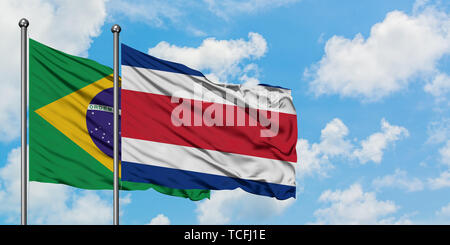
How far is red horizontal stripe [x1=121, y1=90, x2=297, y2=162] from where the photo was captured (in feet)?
47.9

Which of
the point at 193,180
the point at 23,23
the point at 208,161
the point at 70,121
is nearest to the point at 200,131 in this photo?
the point at 208,161

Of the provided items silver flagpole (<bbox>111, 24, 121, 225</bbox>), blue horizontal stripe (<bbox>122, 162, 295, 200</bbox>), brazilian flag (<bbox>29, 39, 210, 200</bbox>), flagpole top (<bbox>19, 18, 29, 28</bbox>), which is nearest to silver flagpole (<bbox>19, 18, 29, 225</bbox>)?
flagpole top (<bbox>19, 18, 29, 28</bbox>)

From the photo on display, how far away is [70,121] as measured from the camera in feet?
48.1

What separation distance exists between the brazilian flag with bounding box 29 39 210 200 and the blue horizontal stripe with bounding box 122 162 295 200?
0.95ft

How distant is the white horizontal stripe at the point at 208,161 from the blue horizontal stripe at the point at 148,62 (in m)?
1.73

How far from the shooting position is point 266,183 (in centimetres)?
1596

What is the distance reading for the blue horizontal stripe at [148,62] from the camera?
575 inches

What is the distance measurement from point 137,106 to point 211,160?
2.18m

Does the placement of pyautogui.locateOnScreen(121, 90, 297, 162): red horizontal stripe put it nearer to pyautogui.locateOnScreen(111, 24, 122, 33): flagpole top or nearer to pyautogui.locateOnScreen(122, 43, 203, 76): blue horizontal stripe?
pyautogui.locateOnScreen(122, 43, 203, 76): blue horizontal stripe

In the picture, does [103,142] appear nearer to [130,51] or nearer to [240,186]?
[130,51]

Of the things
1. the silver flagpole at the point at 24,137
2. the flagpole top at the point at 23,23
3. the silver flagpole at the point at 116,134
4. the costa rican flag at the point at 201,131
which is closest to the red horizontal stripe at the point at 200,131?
the costa rican flag at the point at 201,131

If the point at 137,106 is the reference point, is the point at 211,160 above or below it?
below
